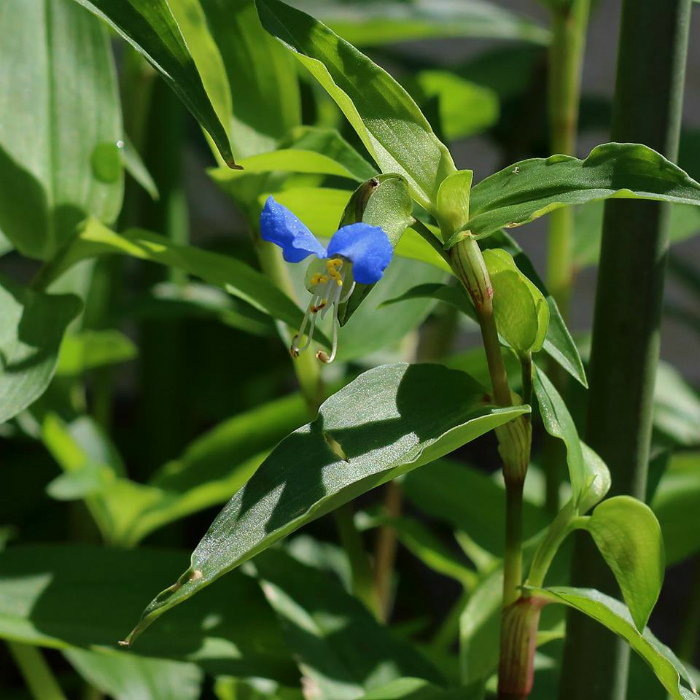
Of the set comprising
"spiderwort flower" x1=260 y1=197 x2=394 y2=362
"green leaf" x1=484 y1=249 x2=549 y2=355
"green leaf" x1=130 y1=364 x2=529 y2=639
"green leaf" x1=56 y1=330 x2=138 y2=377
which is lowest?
"green leaf" x1=56 y1=330 x2=138 y2=377

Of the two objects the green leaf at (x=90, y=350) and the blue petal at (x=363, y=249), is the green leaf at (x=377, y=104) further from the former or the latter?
the green leaf at (x=90, y=350)

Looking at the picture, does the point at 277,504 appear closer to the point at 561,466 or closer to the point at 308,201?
the point at 308,201

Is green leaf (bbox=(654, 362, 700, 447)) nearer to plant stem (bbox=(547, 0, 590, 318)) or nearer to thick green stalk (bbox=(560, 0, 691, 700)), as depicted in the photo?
plant stem (bbox=(547, 0, 590, 318))

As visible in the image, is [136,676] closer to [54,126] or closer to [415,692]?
[415,692]

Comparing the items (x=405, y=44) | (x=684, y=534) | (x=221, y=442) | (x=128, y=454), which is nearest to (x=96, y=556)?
(x=221, y=442)

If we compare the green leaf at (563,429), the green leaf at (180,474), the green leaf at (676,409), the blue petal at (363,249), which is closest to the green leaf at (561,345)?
the green leaf at (563,429)

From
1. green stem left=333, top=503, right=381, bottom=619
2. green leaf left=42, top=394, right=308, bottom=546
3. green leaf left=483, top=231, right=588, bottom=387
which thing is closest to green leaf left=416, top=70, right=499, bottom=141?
green leaf left=42, top=394, right=308, bottom=546
